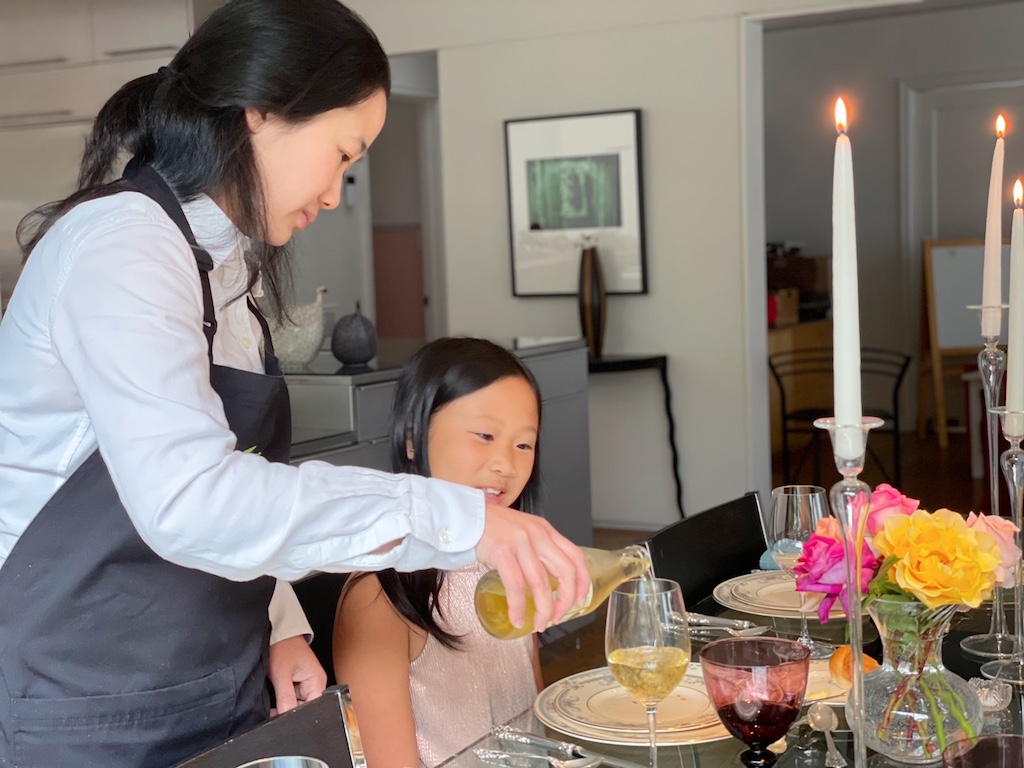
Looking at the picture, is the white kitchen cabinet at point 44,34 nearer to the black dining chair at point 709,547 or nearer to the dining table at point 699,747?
the black dining chair at point 709,547

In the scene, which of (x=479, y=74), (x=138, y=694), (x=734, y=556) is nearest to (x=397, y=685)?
(x=138, y=694)

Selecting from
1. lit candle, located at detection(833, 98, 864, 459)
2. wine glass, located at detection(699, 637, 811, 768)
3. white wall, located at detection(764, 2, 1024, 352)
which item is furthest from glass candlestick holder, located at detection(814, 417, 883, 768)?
white wall, located at detection(764, 2, 1024, 352)

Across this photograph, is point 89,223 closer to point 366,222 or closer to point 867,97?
point 366,222

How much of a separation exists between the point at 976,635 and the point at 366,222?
5.85 meters

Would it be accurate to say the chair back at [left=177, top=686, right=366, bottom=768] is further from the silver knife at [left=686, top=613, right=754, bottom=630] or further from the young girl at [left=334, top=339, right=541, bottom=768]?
the silver knife at [left=686, top=613, right=754, bottom=630]

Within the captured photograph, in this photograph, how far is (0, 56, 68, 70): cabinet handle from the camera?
5.07 metres

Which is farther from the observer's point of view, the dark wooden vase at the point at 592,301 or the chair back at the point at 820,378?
the chair back at the point at 820,378

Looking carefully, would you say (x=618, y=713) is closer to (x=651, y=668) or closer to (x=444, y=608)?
(x=651, y=668)

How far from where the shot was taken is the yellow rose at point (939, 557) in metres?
1.07

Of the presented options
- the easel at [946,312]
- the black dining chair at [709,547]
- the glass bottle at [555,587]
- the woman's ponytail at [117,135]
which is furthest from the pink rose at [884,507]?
the easel at [946,312]

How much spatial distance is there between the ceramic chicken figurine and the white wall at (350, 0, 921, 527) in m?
2.25

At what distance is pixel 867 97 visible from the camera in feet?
25.0

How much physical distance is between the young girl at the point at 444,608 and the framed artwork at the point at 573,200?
3.44m

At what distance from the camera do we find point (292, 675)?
4.65 feet
